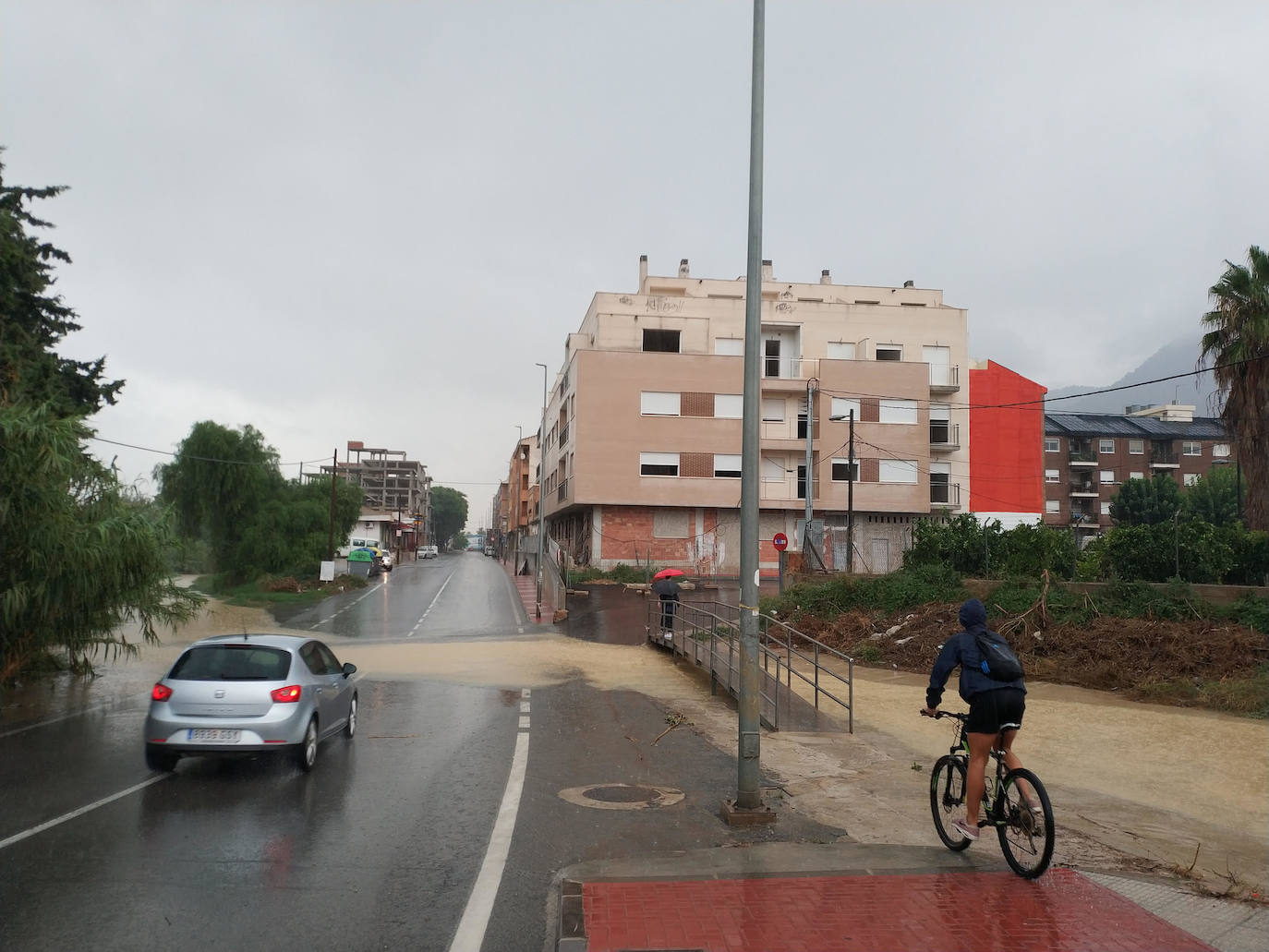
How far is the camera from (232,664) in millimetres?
9133

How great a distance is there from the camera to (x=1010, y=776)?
5.96 metres

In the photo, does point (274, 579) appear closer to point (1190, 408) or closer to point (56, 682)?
point (56, 682)

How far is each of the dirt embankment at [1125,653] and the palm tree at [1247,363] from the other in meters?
13.2

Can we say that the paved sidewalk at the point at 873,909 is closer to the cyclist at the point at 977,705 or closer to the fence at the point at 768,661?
the cyclist at the point at 977,705

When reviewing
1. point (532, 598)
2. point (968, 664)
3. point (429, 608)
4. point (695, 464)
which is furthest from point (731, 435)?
point (968, 664)

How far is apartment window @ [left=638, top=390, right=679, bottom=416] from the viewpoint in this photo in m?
47.9

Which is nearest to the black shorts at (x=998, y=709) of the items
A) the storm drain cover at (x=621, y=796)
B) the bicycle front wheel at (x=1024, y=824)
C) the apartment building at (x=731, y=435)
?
the bicycle front wheel at (x=1024, y=824)

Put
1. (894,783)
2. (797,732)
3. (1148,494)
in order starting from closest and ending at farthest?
1. (894,783)
2. (797,732)
3. (1148,494)

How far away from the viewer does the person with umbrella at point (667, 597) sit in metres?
21.9

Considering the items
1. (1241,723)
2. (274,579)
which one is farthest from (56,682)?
(274,579)

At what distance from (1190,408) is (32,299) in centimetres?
9971

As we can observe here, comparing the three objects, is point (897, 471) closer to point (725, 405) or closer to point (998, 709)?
point (725, 405)

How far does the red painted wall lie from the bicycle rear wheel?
53.5m

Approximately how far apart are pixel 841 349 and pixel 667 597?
3521cm
